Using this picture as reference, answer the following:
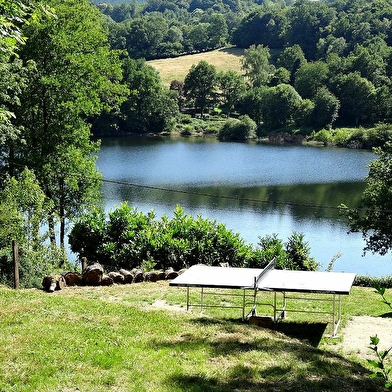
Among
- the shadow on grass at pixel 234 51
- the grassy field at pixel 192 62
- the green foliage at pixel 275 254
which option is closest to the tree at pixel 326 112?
the grassy field at pixel 192 62

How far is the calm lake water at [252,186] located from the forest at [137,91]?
14.0 ft

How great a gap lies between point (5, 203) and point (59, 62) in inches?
334

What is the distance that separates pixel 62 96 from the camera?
83.4ft

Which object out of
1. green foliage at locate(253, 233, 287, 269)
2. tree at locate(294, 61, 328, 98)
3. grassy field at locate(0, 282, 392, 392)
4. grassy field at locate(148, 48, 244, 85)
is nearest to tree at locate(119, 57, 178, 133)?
grassy field at locate(148, 48, 244, 85)

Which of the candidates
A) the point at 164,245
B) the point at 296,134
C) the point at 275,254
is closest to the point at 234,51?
the point at 296,134

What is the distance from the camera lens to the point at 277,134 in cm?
10644

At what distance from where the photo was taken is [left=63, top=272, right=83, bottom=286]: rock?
16.5 meters

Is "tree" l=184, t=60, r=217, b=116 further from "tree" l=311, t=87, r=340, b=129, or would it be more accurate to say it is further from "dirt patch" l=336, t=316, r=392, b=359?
"dirt patch" l=336, t=316, r=392, b=359

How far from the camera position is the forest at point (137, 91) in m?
20.3

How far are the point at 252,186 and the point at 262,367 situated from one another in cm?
4743

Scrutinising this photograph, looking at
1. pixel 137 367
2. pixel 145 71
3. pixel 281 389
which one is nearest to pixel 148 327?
pixel 137 367

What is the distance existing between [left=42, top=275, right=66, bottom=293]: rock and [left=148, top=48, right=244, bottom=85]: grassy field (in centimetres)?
11961

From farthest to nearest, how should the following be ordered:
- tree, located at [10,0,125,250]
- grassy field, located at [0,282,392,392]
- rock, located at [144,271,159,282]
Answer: tree, located at [10,0,125,250] → rock, located at [144,271,159,282] → grassy field, located at [0,282,392,392]

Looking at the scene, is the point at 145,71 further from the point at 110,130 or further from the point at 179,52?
the point at 179,52
